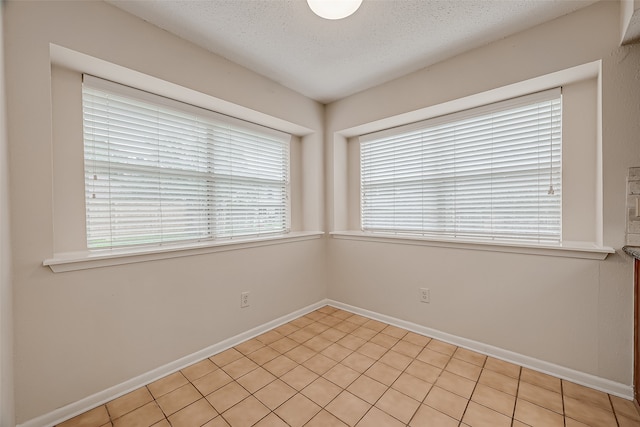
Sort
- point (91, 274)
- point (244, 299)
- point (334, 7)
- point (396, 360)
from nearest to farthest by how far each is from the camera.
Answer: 1. point (334, 7)
2. point (91, 274)
3. point (396, 360)
4. point (244, 299)

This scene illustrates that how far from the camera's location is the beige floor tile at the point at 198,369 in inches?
74.8

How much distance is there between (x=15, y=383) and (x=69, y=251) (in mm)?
728

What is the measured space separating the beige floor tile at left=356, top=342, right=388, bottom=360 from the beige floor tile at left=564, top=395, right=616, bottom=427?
3.68 ft

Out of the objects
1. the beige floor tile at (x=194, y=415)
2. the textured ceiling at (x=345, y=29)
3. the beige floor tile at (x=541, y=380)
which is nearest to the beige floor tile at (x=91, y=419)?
the beige floor tile at (x=194, y=415)

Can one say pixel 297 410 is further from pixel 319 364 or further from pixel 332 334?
pixel 332 334

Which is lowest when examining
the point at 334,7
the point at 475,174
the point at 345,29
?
the point at 475,174

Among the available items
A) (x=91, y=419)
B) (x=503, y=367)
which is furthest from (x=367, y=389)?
(x=91, y=419)

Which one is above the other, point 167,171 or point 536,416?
point 167,171

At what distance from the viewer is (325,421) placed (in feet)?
4.84

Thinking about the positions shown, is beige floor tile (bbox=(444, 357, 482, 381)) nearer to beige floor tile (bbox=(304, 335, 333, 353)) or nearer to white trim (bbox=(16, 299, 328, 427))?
beige floor tile (bbox=(304, 335, 333, 353))

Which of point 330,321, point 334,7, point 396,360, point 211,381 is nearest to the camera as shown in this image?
point 334,7

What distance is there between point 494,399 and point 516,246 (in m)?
1.04

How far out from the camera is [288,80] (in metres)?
2.65

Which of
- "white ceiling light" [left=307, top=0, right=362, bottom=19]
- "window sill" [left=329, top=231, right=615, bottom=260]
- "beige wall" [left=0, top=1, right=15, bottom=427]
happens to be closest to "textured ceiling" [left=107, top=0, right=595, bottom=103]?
"white ceiling light" [left=307, top=0, right=362, bottom=19]
